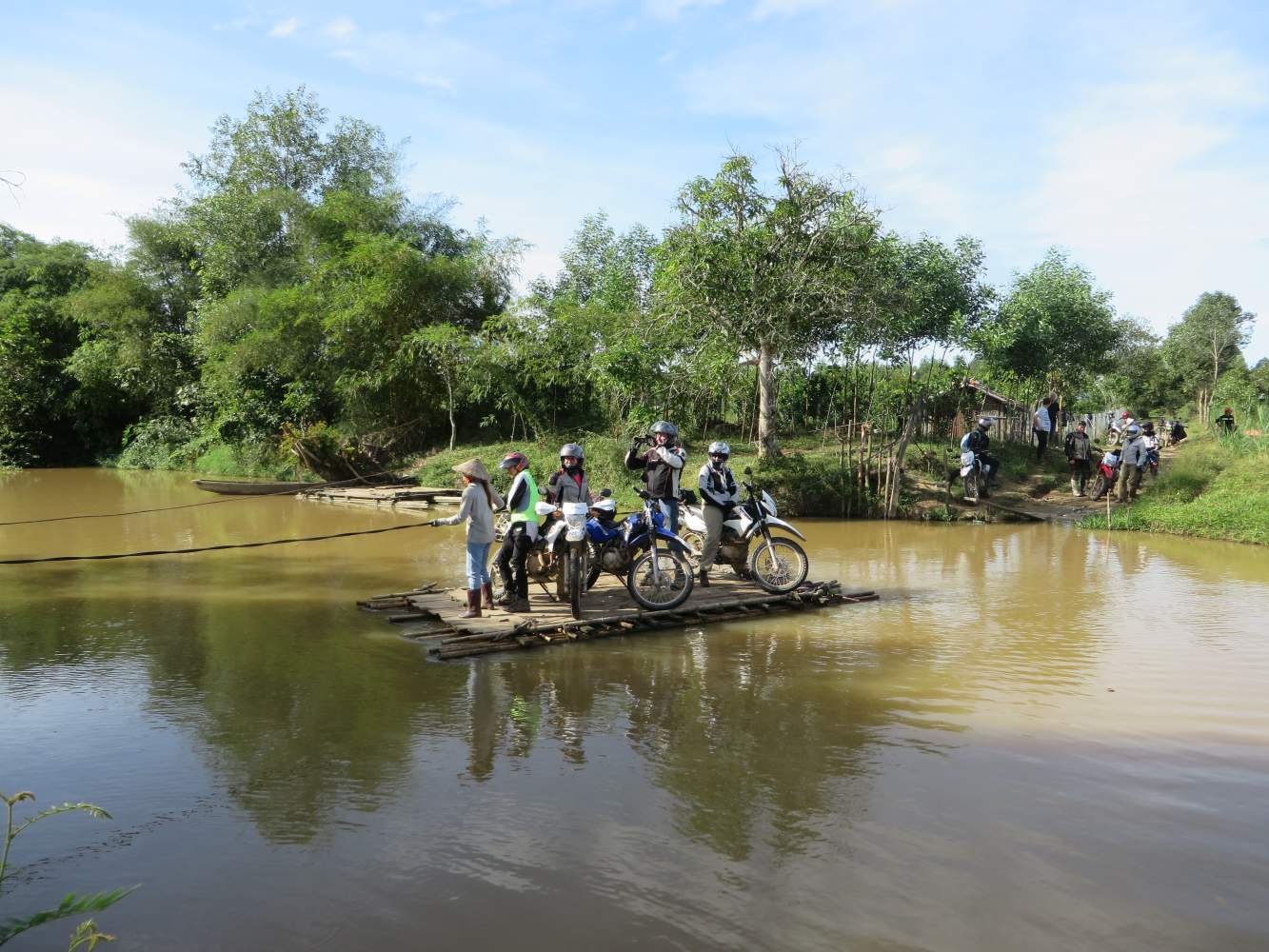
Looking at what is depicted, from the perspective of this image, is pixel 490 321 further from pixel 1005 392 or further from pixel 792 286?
pixel 1005 392

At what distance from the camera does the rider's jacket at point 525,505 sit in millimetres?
7758

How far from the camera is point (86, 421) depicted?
32281 millimetres

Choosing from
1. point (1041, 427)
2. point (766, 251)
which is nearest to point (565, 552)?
point (766, 251)

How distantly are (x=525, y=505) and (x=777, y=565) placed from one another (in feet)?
9.15

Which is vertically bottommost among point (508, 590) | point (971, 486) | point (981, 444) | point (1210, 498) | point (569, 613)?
point (569, 613)

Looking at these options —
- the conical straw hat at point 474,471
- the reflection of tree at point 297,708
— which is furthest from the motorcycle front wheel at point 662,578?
the reflection of tree at point 297,708

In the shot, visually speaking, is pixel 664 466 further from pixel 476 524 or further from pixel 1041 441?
pixel 1041 441

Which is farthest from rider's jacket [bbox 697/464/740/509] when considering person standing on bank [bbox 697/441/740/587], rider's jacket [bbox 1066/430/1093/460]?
rider's jacket [bbox 1066/430/1093/460]

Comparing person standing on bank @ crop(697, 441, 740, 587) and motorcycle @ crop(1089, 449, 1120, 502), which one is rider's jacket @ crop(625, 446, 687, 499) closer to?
person standing on bank @ crop(697, 441, 740, 587)

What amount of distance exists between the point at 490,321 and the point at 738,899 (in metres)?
22.1

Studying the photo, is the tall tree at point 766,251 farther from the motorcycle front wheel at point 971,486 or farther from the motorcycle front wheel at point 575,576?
the motorcycle front wheel at point 575,576

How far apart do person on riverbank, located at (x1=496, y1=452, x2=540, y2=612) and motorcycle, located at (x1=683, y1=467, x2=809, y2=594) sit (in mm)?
1896

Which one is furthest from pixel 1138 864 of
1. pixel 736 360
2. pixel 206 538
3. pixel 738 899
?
pixel 736 360

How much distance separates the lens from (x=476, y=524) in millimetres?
7500
